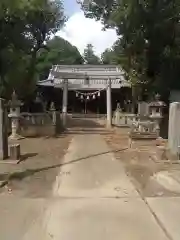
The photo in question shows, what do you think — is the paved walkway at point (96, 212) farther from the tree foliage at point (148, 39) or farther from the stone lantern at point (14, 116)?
the tree foliage at point (148, 39)

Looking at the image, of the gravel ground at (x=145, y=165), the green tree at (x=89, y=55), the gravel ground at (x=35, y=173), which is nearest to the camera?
the gravel ground at (x=35, y=173)

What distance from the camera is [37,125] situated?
72.7 ft

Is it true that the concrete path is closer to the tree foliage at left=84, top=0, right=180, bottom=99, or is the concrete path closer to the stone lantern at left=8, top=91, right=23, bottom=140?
the stone lantern at left=8, top=91, right=23, bottom=140

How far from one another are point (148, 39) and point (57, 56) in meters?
38.7

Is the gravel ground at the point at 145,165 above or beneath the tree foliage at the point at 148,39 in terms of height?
beneath

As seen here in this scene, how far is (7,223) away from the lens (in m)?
6.17

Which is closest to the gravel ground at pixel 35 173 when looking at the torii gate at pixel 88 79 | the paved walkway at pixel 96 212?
the paved walkway at pixel 96 212

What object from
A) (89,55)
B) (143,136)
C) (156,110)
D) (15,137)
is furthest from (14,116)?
(89,55)

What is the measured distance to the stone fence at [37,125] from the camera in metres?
21.6

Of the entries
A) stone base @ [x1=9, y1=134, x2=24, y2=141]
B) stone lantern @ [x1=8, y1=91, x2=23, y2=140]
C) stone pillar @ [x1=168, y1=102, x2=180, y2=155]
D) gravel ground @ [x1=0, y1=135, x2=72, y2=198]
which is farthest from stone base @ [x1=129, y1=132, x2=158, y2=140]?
stone lantern @ [x1=8, y1=91, x2=23, y2=140]

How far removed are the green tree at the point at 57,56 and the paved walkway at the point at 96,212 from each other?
40.7 m

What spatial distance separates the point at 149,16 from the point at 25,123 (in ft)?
27.5

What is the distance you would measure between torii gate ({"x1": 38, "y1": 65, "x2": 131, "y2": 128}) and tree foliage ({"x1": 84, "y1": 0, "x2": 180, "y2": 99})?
7187mm

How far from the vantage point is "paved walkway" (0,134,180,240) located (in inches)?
223
